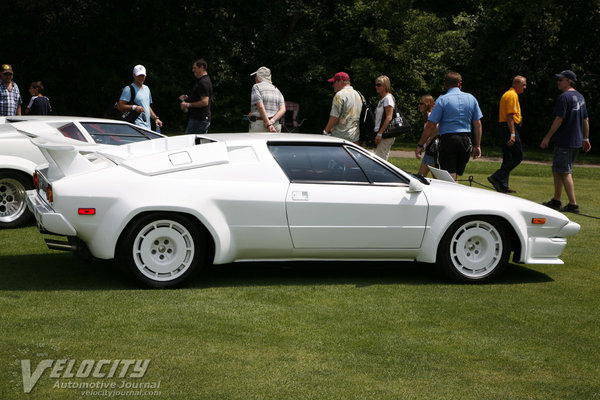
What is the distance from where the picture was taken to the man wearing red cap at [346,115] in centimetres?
1115

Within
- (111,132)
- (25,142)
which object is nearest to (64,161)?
(25,142)

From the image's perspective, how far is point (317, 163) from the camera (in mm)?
7082

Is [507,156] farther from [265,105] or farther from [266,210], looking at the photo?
[266,210]

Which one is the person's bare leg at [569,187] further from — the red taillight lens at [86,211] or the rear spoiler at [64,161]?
the red taillight lens at [86,211]

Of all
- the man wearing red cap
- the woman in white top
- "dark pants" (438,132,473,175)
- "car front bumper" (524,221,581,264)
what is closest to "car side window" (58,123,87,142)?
the man wearing red cap

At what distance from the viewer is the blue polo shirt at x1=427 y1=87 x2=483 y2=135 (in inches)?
395

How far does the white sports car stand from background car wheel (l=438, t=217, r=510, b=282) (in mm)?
10

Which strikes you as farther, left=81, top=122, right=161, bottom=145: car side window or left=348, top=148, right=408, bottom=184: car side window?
left=81, top=122, right=161, bottom=145: car side window

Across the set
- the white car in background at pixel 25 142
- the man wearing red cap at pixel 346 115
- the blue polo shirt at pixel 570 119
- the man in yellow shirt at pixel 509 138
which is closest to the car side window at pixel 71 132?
the white car in background at pixel 25 142

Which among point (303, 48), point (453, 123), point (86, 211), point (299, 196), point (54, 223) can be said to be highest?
point (303, 48)

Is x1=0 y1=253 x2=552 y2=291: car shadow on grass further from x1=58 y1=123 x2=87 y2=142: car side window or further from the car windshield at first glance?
the car windshield

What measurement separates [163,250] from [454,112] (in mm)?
4837

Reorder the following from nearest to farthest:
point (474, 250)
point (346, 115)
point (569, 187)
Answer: point (474, 250)
point (346, 115)
point (569, 187)

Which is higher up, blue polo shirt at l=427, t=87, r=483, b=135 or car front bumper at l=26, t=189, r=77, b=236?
blue polo shirt at l=427, t=87, r=483, b=135
